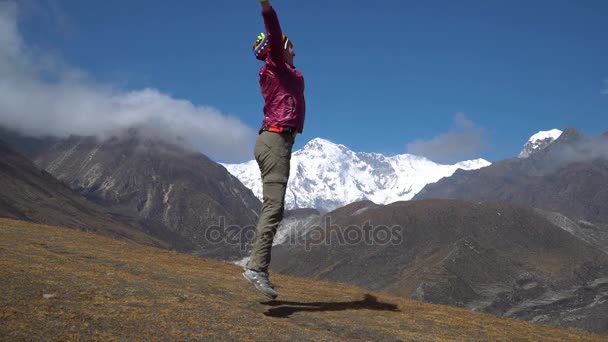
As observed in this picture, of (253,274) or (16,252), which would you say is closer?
(253,274)

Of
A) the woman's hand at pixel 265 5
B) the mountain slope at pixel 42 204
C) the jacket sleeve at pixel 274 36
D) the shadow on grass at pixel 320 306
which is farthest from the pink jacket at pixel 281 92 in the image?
the mountain slope at pixel 42 204

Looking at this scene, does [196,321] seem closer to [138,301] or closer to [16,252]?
[138,301]

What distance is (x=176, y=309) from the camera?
673 centimetres

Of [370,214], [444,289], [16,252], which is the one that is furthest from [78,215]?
[16,252]

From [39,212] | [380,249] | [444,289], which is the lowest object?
[444,289]

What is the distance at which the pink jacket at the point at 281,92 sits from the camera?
732 centimetres

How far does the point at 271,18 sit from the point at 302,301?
4.58m

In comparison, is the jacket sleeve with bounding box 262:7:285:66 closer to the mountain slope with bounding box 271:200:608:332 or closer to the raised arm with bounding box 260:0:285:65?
the raised arm with bounding box 260:0:285:65

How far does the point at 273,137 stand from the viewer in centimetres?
735

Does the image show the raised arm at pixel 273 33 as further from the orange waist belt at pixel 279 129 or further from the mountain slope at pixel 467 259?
the mountain slope at pixel 467 259

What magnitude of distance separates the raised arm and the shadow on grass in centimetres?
333

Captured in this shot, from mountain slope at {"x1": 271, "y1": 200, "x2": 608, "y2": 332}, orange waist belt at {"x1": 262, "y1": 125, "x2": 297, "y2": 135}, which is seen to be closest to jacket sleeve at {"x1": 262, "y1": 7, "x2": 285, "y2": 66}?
orange waist belt at {"x1": 262, "y1": 125, "x2": 297, "y2": 135}

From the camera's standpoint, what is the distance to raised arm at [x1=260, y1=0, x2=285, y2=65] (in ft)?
21.9

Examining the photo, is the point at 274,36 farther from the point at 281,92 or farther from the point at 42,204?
the point at 42,204
